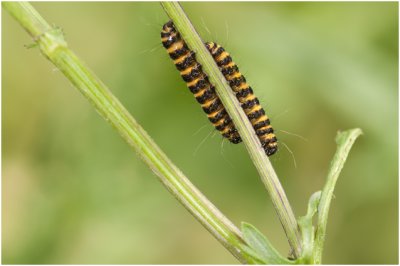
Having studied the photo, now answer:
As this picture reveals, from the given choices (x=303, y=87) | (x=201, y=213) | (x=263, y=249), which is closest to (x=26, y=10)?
(x=201, y=213)

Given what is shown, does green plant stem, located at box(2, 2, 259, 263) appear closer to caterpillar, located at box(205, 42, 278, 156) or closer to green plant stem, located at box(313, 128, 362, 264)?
green plant stem, located at box(313, 128, 362, 264)

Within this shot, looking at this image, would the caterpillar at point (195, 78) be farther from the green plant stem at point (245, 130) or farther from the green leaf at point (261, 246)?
the green leaf at point (261, 246)

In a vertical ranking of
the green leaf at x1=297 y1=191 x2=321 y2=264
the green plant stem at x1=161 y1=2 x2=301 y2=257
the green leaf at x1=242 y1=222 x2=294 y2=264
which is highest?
the green plant stem at x1=161 y1=2 x2=301 y2=257

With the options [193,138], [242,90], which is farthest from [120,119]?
[193,138]

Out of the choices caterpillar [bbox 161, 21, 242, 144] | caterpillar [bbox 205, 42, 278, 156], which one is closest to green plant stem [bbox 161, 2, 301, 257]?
caterpillar [bbox 161, 21, 242, 144]

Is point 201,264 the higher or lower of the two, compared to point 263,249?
lower

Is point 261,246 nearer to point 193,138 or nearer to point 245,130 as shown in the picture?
point 245,130

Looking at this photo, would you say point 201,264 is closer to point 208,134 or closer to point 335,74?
point 208,134
